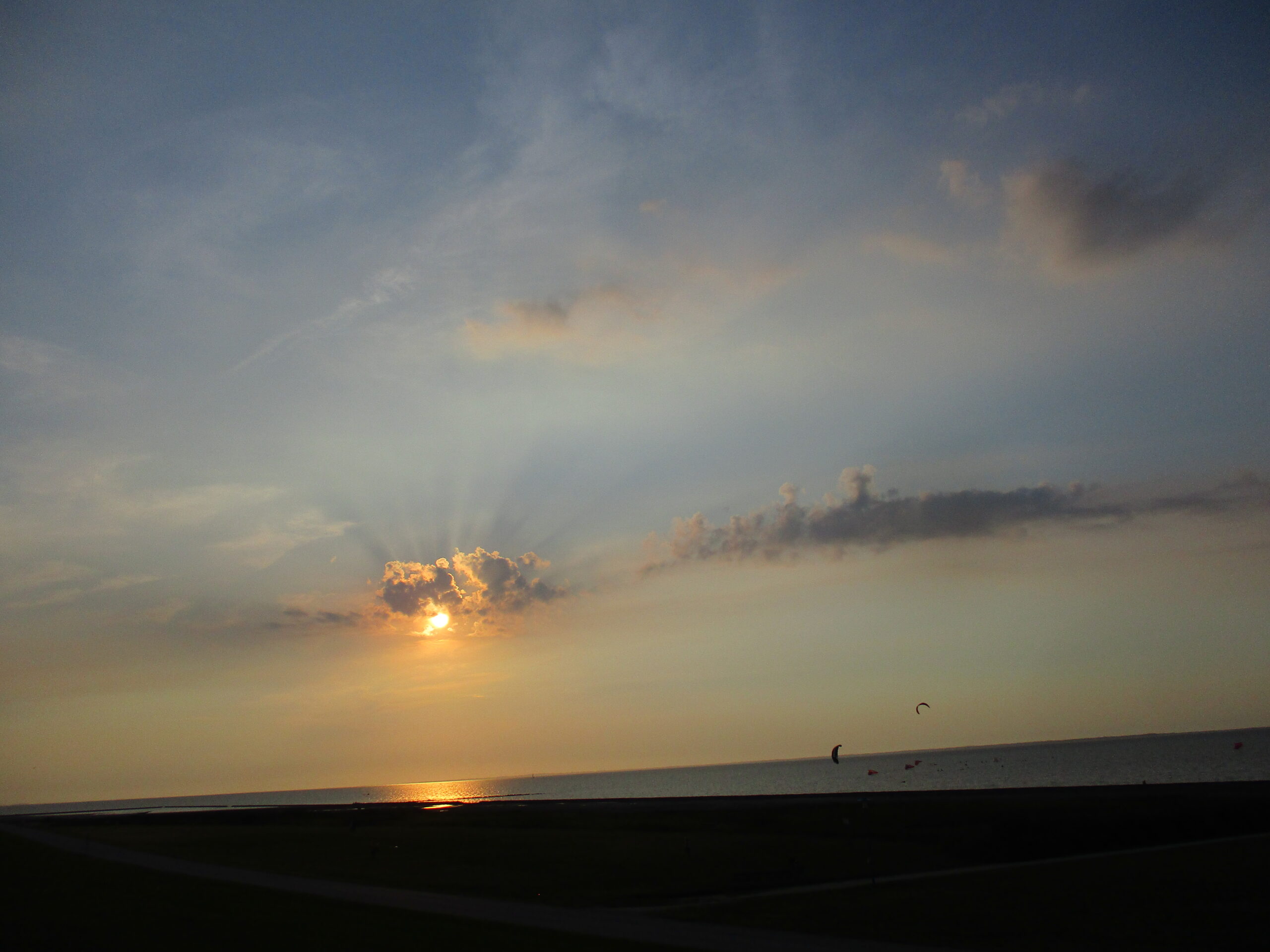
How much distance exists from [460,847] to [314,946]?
34695 millimetres

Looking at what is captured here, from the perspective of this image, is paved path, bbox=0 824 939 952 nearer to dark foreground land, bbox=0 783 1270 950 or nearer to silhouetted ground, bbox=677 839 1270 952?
dark foreground land, bbox=0 783 1270 950

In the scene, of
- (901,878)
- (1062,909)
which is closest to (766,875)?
(901,878)

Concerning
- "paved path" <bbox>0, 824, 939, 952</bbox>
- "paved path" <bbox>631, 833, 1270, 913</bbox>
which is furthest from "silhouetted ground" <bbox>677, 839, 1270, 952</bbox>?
"paved path" <bbox>0, 824, 939, 952</bbox>

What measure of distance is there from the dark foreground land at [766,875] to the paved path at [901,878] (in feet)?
1.19

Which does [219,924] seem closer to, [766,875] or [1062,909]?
[766,875]

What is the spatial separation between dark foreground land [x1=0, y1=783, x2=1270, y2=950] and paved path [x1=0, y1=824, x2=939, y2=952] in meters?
1.36

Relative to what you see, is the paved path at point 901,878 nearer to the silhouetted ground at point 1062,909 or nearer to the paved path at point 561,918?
the silhouetted ground at point 1062,909

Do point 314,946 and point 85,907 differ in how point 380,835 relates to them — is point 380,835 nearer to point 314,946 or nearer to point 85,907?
point 85,907

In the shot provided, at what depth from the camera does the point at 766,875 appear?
4203cm

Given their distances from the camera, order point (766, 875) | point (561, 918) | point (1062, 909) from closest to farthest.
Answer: point (1062, 909), point (561, 918), point (766, 875)

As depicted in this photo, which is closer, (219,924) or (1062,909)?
(219,924)

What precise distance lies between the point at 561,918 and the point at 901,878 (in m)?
18.2

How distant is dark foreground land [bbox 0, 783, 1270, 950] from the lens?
27.0 m

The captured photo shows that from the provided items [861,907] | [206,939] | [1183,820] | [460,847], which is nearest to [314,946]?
[206,939]
